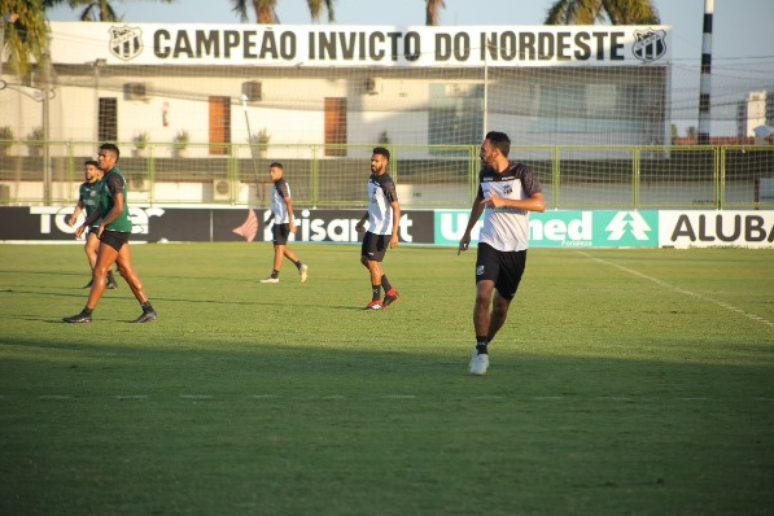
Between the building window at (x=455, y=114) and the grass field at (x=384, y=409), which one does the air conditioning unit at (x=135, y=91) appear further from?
the grass field at (x=384, y=409)

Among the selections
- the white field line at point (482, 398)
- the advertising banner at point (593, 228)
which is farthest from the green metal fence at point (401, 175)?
the white field line at point (482, 398)

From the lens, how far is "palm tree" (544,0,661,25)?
46250mm

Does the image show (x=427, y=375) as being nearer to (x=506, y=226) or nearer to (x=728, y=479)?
(x=506, y=226)

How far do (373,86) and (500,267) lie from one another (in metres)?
32.7

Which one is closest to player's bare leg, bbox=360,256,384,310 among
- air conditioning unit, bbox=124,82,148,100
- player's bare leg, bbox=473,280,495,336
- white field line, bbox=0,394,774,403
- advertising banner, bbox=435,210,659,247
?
player's bare leg, bbox=473,280,495,336

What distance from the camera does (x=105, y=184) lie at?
38.9ft

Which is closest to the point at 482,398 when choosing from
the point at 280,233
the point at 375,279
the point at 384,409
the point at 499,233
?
the point at 384,409

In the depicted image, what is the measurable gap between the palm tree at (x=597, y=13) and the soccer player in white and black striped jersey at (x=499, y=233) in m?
39.8

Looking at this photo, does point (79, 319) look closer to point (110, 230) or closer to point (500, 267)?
point (110, 230)

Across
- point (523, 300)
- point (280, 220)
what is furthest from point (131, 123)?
point (523, 300)

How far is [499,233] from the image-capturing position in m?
8.70

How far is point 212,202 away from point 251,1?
18379 mm

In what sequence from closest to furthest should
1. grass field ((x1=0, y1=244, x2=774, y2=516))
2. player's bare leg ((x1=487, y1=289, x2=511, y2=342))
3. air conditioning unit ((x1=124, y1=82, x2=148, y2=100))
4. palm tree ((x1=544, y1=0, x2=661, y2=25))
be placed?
grass field ((x1=0, y1=244, x2=774, y2=516)) → player's bare leg ((x1=487, y1=289, x2=511, y2=342)) → air conditioning unit ((x1=124, y1=82, x2=148, y2=100)) → palm tree ((x1=544, y1=0, x2=661, y2=25))

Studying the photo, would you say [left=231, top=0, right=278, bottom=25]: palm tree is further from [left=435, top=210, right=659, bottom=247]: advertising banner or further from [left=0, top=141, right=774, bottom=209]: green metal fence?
[left=435, top=210, right=659, bottom=247]: advertising banner
